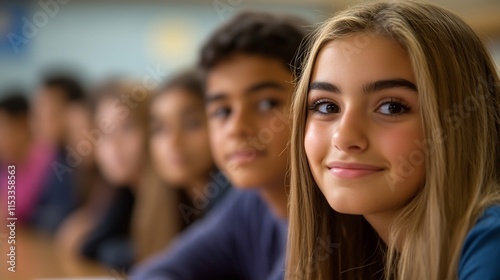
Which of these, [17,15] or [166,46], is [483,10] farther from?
[17,15]

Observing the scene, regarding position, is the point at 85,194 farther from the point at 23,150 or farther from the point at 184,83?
the point at 184,83

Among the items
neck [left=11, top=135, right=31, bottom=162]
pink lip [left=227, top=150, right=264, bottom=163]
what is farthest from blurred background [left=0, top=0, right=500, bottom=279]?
pink lip [left=227, top=150, right=264, bottom=163]

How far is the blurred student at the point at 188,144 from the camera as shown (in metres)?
1.52

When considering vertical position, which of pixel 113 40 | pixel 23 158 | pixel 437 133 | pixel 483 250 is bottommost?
pixel 483 250

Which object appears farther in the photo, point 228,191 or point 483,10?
point 483,10

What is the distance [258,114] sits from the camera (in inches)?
39.4

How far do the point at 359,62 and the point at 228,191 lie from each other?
3.02 feet

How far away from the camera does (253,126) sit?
3.25 ft

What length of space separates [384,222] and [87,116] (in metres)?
1.83

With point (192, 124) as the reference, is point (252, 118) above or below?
below

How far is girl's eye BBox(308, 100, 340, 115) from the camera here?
2.10 feet

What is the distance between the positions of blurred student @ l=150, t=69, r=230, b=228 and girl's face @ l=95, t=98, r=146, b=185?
0.54 ft

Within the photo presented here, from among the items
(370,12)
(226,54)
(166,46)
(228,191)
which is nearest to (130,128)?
(228,191)

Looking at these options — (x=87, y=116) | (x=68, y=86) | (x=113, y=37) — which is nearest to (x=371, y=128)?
(x=87, y=116)
